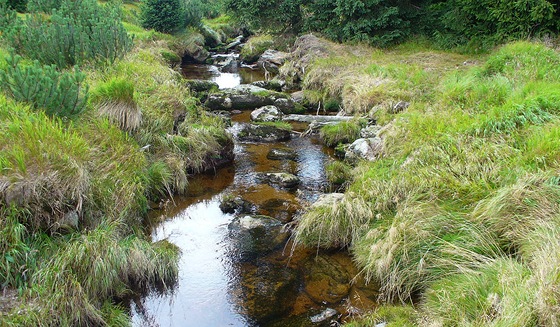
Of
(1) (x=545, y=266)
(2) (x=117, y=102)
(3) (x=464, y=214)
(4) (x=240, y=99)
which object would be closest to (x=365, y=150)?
(3) (x=464, y=214)

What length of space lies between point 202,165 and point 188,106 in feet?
6.35

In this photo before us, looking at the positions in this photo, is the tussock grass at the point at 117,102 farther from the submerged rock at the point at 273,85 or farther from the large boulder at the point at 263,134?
the submerged rock at the point at 273,85

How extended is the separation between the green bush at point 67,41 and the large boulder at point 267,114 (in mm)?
4042

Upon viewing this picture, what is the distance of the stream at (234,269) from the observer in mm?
5094

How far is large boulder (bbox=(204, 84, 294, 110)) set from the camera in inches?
544

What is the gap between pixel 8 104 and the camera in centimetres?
597

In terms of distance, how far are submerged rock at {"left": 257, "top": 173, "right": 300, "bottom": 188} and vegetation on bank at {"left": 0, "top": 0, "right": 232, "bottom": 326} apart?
4.43ft

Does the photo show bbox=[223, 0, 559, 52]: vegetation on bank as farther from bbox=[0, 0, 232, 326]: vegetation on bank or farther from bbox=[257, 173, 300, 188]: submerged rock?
bbox=[0, 0, 232, 326]: vegetation on bank

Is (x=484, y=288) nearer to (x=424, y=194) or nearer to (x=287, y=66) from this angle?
(x=424, y=194)

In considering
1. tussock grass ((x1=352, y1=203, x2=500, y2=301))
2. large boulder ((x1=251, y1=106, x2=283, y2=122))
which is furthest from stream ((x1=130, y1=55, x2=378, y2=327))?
large boulder ((x1=251, y1=106, x2=283, y2=122))

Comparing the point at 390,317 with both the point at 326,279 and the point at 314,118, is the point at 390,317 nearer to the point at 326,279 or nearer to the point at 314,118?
the point at 326,279

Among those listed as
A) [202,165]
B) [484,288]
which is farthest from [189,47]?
[484,288]

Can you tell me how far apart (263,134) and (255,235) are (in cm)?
498

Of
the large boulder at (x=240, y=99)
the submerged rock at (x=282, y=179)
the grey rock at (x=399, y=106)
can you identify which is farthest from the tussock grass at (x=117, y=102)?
the grey rock at (x=399, y=106)
